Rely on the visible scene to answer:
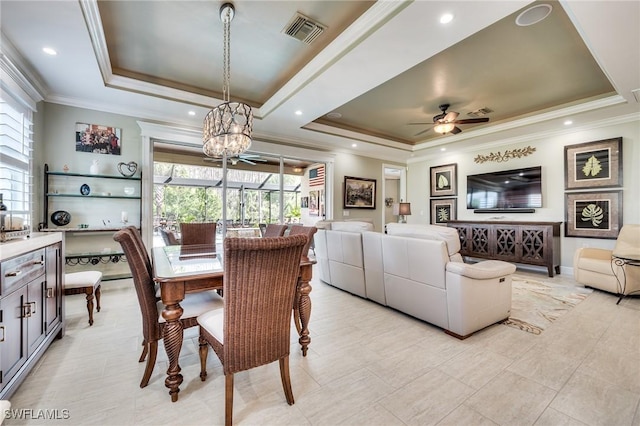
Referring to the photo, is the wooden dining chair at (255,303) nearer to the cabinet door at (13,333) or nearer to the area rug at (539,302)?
the cabinet door at (13,333)

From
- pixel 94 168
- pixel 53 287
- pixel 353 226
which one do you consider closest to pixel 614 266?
pixel 353 226

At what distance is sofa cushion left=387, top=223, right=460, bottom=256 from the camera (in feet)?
8.24

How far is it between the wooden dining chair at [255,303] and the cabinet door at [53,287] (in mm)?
1552

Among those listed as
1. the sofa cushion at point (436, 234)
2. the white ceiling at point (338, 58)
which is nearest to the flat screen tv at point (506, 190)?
the white ceiling at point (338, 58)

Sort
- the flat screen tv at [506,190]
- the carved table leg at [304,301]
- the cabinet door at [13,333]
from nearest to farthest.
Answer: the cabinet door at [13,333] < the carved table leg at [304,301] < the flat screen tv at [506,190]

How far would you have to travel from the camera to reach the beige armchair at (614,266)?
341cm

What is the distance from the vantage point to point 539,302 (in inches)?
131

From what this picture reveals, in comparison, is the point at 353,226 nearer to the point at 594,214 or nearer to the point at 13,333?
the point at 13,333

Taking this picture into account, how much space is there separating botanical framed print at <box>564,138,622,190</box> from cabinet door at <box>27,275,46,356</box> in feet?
23.5

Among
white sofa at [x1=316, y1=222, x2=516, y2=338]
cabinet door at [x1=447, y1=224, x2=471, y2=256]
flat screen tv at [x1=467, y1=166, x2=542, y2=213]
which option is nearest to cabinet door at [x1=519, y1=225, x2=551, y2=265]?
flat screen tv at [x1=467, y1=166, x2=542, y2=213]

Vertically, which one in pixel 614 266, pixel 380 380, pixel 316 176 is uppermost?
pixel 316 176

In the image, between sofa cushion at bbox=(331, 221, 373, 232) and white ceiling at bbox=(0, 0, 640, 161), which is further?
sofa cushion at bbox=(331, 221, 373, 232)

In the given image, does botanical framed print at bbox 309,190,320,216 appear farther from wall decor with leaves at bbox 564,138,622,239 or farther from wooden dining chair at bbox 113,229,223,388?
wooden dining chair at bbox 113,229,223,388

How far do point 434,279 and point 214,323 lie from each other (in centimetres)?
192
